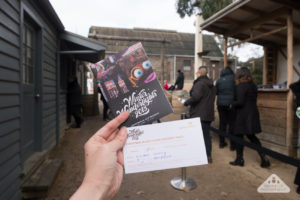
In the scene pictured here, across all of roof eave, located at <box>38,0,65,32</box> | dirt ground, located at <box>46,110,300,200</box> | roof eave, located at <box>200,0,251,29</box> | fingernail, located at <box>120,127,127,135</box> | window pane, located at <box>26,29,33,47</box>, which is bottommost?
dirt ground, located at <box>46,110,300,200</box>

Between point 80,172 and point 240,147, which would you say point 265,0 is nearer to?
point 240,147

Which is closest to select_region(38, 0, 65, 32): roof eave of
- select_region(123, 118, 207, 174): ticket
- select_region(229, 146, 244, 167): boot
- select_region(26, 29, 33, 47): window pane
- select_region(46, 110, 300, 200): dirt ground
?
select_region(26, 29, 33, 47): window pane

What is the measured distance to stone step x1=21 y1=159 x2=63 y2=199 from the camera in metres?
3.14

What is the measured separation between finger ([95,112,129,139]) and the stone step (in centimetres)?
262

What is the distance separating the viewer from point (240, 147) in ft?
14.2

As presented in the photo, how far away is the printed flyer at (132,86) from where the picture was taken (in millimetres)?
1160

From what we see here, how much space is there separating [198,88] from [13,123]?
10.4 feet

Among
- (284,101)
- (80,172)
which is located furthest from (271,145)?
(80,172)

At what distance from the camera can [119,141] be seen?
1164mm

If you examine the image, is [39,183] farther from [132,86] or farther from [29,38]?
[132,86]

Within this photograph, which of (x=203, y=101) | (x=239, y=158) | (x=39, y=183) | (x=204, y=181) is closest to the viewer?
(x=39, y=183)

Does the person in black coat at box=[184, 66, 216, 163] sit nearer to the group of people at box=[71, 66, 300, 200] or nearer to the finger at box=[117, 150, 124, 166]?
the group of people at box=[71, 66, 300, 200]

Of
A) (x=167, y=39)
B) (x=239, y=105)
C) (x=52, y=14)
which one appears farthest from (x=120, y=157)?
(x=167, y=39)

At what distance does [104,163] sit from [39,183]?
9.14ft
